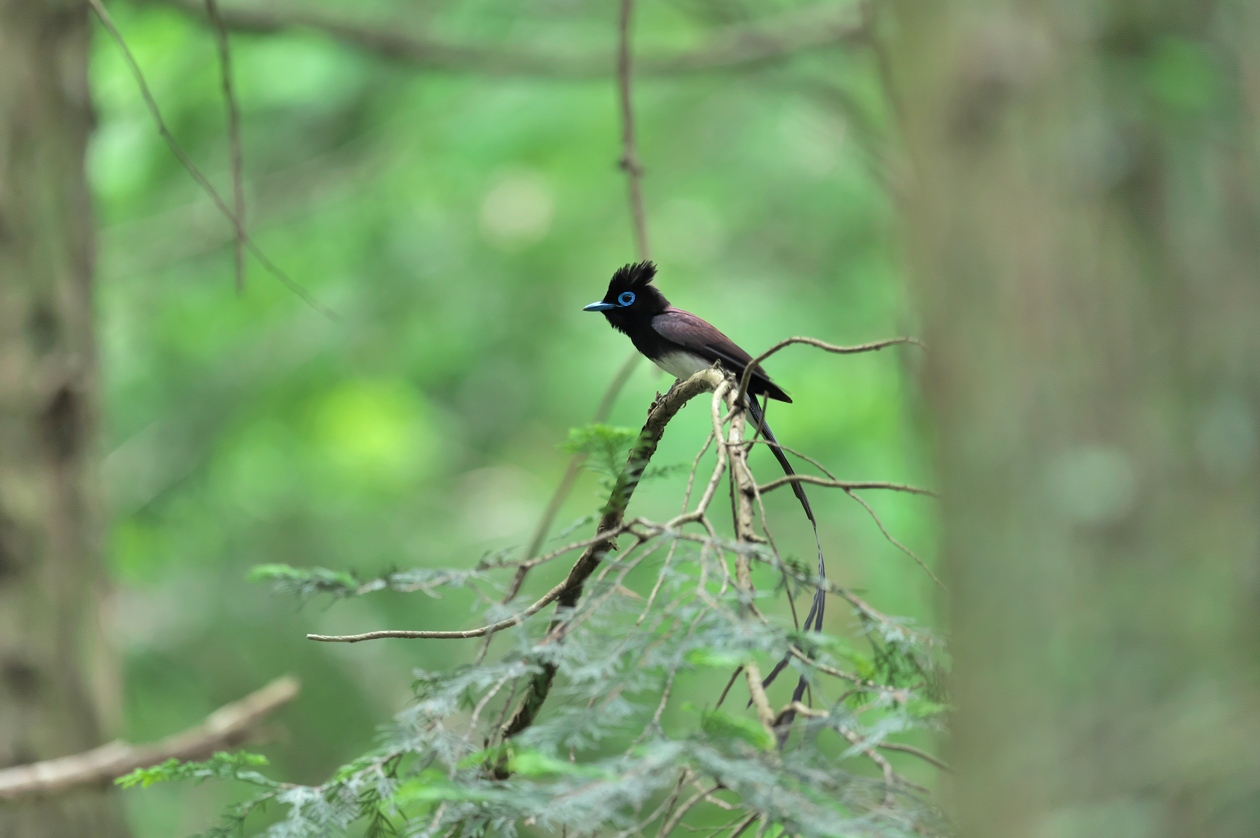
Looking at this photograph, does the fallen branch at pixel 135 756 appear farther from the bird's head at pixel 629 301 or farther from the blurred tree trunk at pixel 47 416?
the bird's head at pixel 629 301

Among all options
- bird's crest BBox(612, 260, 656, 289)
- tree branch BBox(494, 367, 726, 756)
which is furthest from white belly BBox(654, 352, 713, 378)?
tree branch BBox(494, 367, 726, 756)

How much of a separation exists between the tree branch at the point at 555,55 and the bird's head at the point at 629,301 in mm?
1882

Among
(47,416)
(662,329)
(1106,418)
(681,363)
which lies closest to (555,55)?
(662,329)

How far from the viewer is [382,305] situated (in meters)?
9.12

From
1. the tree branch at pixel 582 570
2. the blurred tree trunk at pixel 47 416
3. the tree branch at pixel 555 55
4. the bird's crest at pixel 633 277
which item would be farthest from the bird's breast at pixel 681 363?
the tree branch at pixel 582 570

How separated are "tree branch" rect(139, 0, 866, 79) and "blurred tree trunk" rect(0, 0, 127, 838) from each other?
1.57 meters

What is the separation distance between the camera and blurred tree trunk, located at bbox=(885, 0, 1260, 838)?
1.35 m

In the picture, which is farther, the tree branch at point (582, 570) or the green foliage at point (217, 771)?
the tree branch at point (582, 570)

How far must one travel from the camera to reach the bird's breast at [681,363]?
193 inches

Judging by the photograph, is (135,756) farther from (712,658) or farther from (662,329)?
(662,329)

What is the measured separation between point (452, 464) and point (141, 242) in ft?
11.3

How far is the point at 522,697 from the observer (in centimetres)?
219

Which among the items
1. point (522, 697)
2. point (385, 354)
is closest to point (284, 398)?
point (385, 354)

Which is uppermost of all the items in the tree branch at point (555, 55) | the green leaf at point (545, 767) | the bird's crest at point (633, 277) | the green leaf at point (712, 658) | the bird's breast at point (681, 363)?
the tree branch at point (555, 55)
